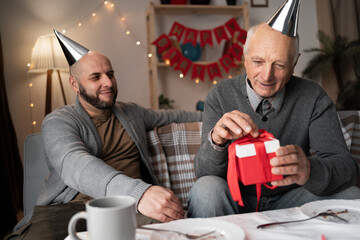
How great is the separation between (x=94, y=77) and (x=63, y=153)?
1.59 ft

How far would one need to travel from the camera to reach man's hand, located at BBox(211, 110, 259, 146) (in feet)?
2.57

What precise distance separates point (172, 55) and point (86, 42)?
2.61ft

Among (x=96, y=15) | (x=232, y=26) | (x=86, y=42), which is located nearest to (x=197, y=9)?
(x=232, y=26)

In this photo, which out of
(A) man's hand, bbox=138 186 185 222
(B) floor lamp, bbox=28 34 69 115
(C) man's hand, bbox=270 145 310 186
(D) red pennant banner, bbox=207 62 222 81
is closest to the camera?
(C) man's hand, bbox=270 145 310 186

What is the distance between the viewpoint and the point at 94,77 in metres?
1.62

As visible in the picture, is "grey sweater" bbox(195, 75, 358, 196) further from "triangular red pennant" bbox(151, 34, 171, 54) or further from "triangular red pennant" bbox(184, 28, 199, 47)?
"triangular red pennant" bbox(184, 28, 199, 47)

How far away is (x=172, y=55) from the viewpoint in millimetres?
3111

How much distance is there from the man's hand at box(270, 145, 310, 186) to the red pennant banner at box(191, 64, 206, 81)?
2.41 m

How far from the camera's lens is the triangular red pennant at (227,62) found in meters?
3.22

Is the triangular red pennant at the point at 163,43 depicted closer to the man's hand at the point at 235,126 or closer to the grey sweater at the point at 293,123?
the grey sweater at the point at 293,123

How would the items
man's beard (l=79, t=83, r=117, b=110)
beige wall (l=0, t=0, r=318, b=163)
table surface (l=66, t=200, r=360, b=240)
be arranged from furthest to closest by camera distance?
beige wall (l=0, t=0, r=318, b=163) < man's beard (l=79, t=83, r=117, b=110) < table surface (l=66, t=200, r=360, b=240)

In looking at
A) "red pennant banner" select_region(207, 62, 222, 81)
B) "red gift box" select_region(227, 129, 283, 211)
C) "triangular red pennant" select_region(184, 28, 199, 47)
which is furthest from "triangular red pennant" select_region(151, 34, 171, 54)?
"red gift box" select_region(227, 129, 283, 211)

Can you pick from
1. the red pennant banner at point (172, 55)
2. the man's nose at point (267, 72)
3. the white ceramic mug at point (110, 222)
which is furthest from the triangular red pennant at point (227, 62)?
the white ceramic mug at point (110, 222)

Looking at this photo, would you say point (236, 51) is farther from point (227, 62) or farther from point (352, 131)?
point (352, 131)
